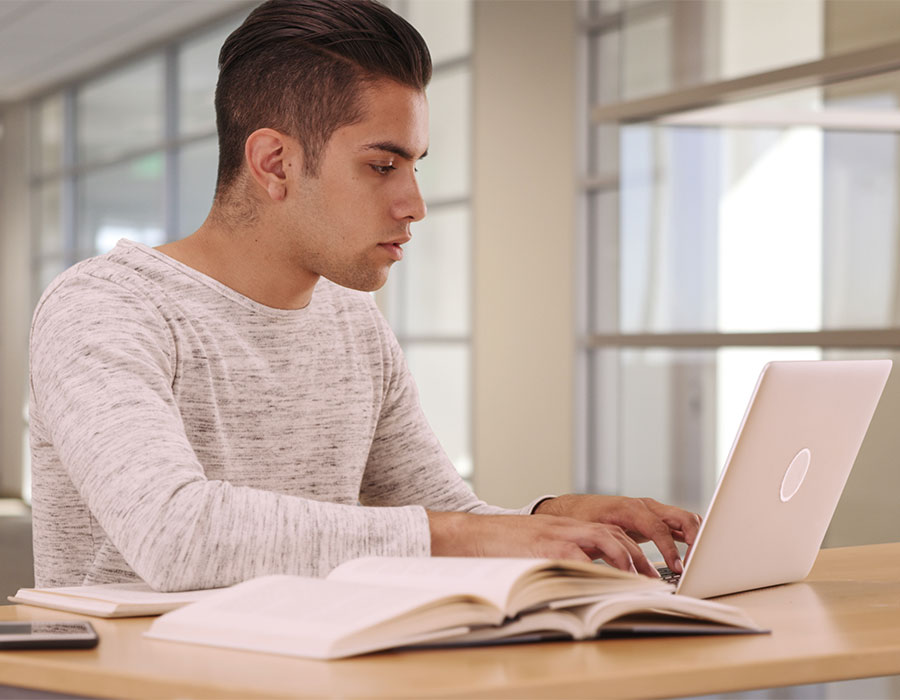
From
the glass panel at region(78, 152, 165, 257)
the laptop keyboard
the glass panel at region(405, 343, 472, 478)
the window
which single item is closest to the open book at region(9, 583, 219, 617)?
the laptop keyboard

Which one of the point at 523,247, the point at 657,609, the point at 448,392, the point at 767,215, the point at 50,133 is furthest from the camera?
the point at 50,133

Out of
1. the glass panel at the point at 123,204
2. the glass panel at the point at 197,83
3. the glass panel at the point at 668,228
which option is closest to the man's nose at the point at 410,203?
the glass panel at the point at 668,228

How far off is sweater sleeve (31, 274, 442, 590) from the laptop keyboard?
0.86 ft

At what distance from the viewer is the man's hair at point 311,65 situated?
4.61 feet

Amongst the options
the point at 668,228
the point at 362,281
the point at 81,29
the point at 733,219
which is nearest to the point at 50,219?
the point at 81,29

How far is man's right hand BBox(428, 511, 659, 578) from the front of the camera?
3.41 feet

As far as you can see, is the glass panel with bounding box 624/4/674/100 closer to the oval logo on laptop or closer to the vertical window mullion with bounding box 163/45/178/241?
the oval logo on laptop

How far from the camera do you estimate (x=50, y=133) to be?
9.52 metres

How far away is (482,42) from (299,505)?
4.42 meters

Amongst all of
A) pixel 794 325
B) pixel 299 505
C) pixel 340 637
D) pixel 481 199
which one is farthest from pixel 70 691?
pixel 481 199

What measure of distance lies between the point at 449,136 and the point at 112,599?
4.84 m

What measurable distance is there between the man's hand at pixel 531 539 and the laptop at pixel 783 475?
2.3 inches

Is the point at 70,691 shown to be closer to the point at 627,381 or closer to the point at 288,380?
the point at 288,380

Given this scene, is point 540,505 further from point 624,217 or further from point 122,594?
point 624,217
